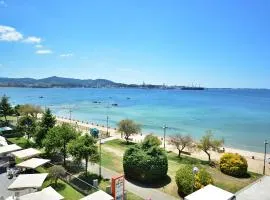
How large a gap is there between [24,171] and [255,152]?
35.7 metres

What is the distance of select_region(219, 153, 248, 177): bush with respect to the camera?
26734 millimetres

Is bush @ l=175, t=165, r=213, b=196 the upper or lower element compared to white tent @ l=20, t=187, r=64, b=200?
lower

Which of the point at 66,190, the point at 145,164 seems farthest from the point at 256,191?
the point at 66,190

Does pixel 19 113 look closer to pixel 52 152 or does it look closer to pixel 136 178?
pixel 52 152

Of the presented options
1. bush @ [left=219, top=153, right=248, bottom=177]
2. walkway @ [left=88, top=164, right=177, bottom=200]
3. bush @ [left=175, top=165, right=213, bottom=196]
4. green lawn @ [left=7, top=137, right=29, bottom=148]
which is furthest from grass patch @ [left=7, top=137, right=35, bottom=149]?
bush @ [left=219, top=153, right=248, bottom=177]

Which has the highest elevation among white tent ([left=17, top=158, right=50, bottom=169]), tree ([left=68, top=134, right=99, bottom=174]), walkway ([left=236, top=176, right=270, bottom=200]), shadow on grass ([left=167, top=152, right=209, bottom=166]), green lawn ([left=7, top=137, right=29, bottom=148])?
tree ([left=68, top=134, right=99, bottom=174])

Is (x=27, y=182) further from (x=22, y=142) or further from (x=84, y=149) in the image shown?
(x=22, y=142)

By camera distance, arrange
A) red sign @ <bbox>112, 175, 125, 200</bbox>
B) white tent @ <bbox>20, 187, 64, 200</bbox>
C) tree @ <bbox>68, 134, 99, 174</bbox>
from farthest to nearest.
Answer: tree @ <bbox>68, 134, 99, 174</bbox>, red sign @ <bbox>112, 175, 125, 200</bbox>, white tent @ <bbox>20, 187, 64, 200</bbox>

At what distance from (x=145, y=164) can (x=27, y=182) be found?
941 centimetres

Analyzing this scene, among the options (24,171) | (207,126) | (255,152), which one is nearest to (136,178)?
(24,171)

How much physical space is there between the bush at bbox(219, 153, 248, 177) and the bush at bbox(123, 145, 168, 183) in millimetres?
6971

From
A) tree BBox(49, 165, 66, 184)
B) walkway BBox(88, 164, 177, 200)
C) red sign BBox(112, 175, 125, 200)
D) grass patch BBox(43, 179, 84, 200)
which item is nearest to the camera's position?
red sign BBox(112, 175, 125, 200)

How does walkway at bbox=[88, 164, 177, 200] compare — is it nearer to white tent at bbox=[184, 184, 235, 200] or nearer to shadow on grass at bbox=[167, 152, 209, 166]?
white tent at bbox=[184, 184, 235, 200]

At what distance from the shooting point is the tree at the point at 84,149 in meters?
23.4
